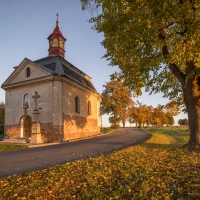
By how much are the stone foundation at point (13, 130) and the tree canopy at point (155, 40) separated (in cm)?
1530

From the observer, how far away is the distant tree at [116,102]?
43.6 meters

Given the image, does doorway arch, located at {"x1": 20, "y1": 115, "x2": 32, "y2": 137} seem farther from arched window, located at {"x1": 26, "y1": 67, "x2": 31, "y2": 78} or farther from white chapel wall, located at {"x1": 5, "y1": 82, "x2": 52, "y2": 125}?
arched window, located at {"x1": 26, "y1": 67, "x2": 31, "y2": 78}

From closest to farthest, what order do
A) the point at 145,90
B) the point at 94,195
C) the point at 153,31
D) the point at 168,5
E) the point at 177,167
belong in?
the point at 94,195
the point at 177,167
the point at 168,5
the point at 153,31
the point at 145,90

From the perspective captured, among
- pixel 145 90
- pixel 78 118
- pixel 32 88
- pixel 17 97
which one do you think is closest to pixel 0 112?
pixel 17 97

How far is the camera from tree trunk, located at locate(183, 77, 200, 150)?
8.73m

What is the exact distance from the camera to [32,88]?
19.9 metres

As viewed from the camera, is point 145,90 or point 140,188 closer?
point 140,188

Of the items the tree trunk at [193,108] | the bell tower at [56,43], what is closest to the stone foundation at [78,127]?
the bell tower at [56,43]

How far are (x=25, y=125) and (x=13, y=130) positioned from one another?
1.66m

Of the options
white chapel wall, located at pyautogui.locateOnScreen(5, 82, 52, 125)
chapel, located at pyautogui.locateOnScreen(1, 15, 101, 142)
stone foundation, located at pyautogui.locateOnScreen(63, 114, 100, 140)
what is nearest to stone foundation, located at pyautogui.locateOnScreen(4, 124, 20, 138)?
chapel, located at pyautogui.locateOnScreen(1, 15, 101, 142)

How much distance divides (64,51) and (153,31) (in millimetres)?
19045

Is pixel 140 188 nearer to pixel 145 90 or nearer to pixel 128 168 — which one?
pixel 128 168

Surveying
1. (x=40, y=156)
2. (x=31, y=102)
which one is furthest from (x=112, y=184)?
(x=31, y=102)

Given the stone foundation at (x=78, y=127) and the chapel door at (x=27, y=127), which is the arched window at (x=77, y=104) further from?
the chapel door at (x=27, y=127)
